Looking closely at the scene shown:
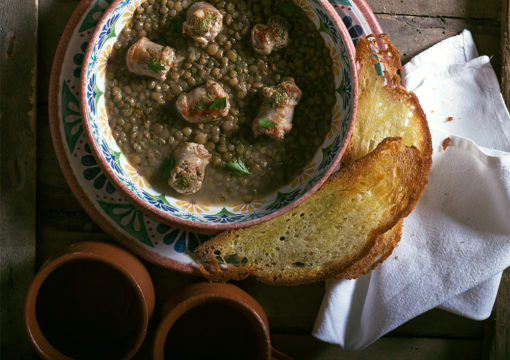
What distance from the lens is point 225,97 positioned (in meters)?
3.06

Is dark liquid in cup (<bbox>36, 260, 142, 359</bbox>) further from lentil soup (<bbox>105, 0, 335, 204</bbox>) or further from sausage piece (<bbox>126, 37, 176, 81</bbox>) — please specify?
sausage piece (<bbox>126, 37, 176, 81</bbox>)

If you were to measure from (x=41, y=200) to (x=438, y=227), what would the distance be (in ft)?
9.53

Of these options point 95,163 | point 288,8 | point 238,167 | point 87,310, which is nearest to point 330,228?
point 238,167

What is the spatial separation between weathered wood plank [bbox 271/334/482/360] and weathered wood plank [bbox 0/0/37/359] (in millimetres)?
1905

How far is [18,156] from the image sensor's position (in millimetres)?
3346

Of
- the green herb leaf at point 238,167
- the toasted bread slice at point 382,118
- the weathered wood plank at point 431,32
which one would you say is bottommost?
the green herb leaf at point 238,167

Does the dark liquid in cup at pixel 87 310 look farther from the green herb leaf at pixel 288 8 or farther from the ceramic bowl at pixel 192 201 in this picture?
the green herb leaf at pixel 288 8

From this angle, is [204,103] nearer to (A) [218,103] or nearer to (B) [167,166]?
(A) [218,103]

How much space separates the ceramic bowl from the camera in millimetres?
2855

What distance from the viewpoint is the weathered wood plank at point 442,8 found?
3566 mm

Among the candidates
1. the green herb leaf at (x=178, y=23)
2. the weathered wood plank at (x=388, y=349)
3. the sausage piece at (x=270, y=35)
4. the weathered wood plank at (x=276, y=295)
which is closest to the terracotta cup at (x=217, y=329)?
the weathered wood plank at (x=276, y=295)

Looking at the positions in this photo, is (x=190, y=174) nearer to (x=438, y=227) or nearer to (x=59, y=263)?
(x=59, y=263)

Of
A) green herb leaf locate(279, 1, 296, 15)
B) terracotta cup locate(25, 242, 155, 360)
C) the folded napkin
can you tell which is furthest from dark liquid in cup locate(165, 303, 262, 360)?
green herb leaf locate(279, 1, 296, 15)

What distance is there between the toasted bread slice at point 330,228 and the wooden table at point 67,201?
0.31 m
